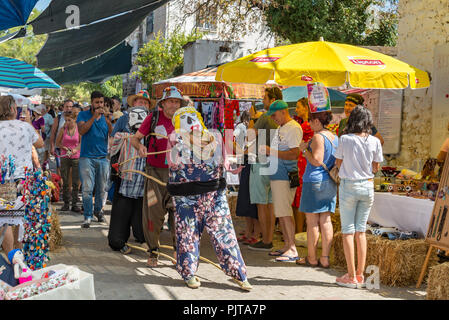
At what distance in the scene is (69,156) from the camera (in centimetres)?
1064

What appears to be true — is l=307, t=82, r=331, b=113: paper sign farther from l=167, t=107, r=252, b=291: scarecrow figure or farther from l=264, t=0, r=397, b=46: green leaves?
l=264, t=0, r=397, b=46: green leaves

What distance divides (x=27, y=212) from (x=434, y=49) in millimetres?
6991

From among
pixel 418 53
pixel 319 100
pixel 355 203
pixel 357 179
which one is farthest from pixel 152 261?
pixel 418 53

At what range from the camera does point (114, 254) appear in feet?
23.6

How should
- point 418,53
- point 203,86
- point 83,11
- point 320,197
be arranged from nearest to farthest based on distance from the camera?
1. point 320,197
2. point 83,11
3. point 418,53
4. point 203,86

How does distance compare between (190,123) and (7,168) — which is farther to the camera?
(7,168)

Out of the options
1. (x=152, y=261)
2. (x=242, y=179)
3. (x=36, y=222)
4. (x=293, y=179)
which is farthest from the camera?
(x=242, y=179)

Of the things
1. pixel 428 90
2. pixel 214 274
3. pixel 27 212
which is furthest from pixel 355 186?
pixel 428 90

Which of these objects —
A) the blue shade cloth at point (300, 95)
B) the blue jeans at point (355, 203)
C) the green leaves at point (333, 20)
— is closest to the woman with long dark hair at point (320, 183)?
the blue jeans at point (355, 203)

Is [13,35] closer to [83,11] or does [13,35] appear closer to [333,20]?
[83,11]

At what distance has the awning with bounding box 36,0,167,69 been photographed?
9.54 meters

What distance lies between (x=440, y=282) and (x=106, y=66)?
496 inches

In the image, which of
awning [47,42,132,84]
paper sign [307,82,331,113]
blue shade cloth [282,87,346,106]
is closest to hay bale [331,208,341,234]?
paper sign [307,82,331,113]

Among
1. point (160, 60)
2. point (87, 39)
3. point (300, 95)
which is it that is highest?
point (160, 60)
